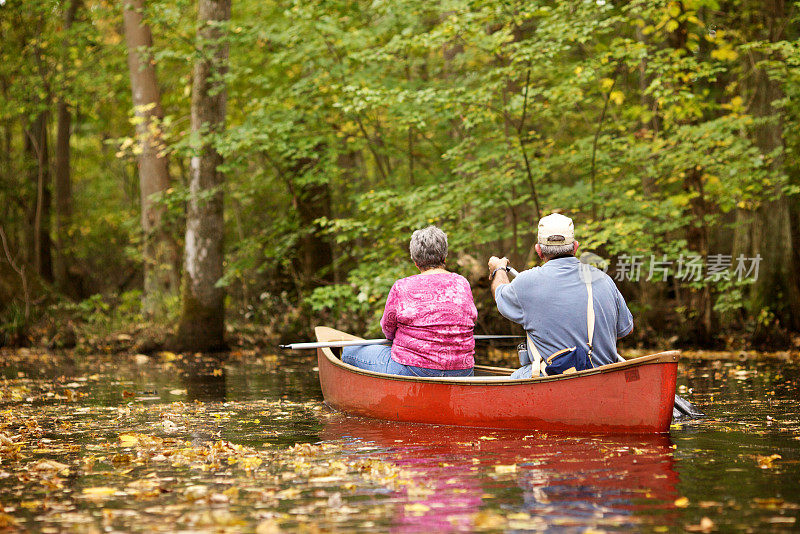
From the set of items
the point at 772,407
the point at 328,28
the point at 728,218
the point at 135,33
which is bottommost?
the point at 772,407

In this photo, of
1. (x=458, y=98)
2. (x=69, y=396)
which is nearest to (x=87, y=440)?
(x=69, y=396)

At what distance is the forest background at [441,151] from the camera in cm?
1283

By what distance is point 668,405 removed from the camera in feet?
20.3

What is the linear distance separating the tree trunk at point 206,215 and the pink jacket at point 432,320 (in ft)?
29.4

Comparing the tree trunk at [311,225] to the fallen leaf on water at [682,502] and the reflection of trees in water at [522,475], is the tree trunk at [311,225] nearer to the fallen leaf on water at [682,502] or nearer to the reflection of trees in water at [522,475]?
the reflection of trees in water at [522,475]

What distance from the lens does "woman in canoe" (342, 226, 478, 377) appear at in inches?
288

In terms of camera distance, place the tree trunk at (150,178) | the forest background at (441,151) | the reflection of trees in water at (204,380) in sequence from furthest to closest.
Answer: the tree trunk at (150,178), the forest background at (441,151), the reflection of trees in water at (204,380)

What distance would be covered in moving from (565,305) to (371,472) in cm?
198

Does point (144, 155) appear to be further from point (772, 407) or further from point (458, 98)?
point (772, 407)

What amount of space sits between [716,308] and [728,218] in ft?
16.8

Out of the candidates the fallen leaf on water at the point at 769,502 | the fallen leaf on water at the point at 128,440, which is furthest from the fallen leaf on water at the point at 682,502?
the fallen leaf on water at the point at 128,440

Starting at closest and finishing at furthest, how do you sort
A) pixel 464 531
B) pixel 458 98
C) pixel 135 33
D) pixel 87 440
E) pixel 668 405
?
pixel 464 531 < pixel 668 405 < pixel 87 440 < pixel 458 98 < pixel 135 33

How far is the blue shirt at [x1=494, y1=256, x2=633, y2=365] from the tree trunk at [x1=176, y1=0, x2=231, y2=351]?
399 inches

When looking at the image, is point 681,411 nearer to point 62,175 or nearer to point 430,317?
point 430,317
